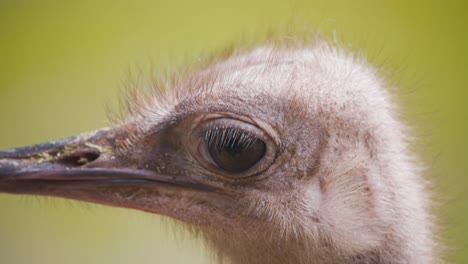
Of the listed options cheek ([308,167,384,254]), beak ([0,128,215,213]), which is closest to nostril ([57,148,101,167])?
beak ([0,128,215,213])

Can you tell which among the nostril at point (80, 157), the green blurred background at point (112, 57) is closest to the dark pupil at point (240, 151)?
the nostril at point (80, 157)

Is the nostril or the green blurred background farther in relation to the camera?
the green blurred background

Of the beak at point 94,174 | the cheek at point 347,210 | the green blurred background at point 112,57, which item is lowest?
the cheek at point 347,210

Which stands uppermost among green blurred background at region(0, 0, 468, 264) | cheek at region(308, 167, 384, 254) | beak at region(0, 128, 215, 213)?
green blurred background at region(0, 0, 468, 264)

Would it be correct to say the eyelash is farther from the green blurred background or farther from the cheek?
the green blurred background

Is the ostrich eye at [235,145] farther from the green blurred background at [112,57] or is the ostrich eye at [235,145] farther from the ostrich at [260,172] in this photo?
the green blurred background at [112,57]

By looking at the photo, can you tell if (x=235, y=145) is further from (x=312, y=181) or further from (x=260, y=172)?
(x=312, y=181)

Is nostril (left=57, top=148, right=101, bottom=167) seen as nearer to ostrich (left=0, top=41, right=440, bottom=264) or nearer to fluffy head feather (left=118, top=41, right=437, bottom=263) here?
ostrich (left=0, top=41, right=440, bottom=264)

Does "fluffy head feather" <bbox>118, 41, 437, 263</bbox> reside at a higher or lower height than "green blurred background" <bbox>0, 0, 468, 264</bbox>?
lower

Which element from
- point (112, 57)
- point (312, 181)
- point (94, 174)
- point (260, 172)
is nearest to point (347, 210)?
point (312, 181)
